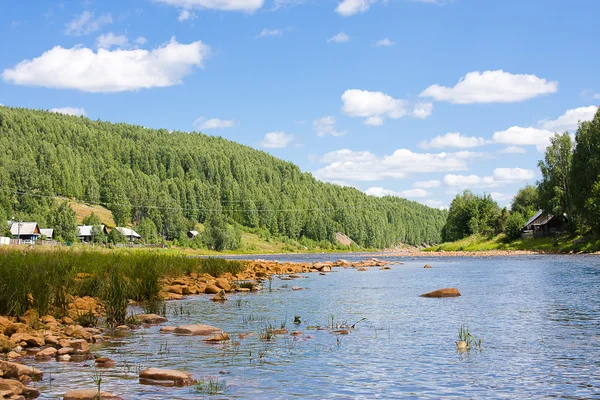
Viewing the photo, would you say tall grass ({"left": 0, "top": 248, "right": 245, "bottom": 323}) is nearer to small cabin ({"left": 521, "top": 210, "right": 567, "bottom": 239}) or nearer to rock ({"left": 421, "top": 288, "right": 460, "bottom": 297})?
rock ({"left": 421, "top": 288, "right": 460, "bottom": 297})

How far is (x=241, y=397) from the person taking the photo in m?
10.8

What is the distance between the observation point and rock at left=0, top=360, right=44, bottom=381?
1140cm

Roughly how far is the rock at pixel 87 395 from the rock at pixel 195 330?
7.21 meters

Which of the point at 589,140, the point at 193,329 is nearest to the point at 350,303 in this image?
the point at 193,329

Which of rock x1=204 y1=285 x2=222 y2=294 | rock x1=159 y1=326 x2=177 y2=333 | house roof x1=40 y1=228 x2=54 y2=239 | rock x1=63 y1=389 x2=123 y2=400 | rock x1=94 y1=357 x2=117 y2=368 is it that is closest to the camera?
rock x1=63 y1=389 x2=123 y2=400

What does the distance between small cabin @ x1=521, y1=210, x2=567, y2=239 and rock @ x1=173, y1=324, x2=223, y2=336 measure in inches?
3755

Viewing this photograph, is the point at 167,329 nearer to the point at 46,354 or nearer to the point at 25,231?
the point at 46,354

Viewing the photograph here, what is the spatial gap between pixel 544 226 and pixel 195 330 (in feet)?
330

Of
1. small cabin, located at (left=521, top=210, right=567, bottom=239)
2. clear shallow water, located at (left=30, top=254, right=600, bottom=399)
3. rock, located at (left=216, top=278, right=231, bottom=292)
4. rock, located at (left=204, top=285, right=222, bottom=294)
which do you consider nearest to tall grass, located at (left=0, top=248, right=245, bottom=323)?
clear shallow water, located at (left=30, top=254, right=600, bottom=399)

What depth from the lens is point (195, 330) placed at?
58.4 feet

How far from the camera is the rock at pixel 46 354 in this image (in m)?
13.7

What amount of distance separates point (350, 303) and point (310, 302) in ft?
5.82

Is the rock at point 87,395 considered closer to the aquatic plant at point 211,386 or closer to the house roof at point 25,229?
the aquatic plant at point 211,386

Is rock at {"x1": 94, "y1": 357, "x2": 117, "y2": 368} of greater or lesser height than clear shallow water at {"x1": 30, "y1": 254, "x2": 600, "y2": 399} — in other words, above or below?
above
